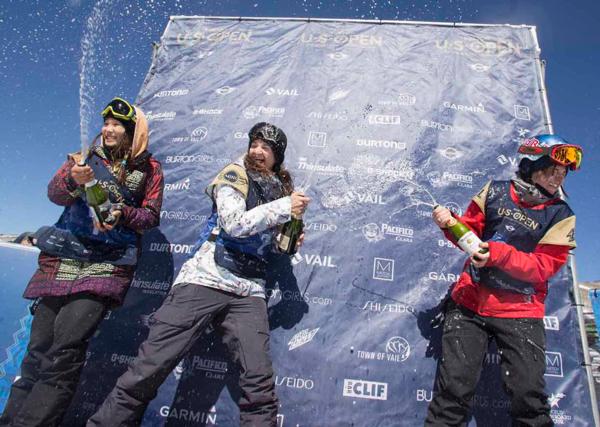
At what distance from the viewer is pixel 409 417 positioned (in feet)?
8.69

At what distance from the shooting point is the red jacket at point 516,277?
2.06m

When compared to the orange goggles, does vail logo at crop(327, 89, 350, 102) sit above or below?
above

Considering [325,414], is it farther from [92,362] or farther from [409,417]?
[92,362]

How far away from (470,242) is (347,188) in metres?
1.56

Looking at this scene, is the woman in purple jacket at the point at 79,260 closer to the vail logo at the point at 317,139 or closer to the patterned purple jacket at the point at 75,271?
the patterned purple jacket at the point at 75,271

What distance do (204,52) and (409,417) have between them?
15.4ft

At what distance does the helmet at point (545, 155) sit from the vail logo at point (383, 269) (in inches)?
49.8

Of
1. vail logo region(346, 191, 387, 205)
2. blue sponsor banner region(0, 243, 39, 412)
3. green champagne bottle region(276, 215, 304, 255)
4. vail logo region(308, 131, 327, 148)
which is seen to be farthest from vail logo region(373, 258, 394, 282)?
blue sponsor banner region(0, 243, 39, 412)

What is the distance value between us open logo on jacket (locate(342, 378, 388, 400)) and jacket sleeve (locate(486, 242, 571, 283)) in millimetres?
1345

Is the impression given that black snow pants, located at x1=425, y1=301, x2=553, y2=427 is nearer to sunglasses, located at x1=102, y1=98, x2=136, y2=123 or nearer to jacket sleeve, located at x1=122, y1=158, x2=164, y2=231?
jacket sleeve, located at x1=122, y1=158, x2=164, y2=231

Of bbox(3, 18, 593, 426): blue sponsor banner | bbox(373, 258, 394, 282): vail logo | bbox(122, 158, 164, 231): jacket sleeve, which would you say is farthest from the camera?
bbox(373, 258, 394, 282): vail logo

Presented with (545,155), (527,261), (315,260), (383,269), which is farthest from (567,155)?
(315,260)

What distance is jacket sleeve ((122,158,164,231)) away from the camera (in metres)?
2.37

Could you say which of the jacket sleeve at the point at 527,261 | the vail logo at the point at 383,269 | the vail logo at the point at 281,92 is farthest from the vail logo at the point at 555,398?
the vail logo at the point at 281,92
